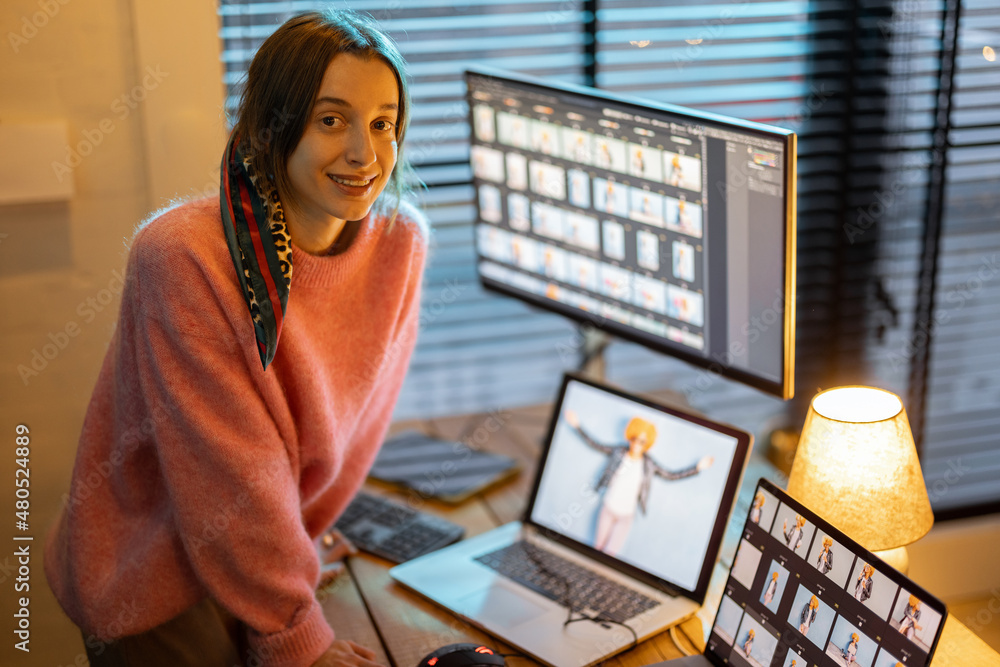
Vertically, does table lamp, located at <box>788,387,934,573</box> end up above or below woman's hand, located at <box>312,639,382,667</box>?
above

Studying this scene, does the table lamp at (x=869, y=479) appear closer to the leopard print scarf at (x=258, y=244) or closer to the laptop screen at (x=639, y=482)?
the laptop screen at (x=639, y=482)

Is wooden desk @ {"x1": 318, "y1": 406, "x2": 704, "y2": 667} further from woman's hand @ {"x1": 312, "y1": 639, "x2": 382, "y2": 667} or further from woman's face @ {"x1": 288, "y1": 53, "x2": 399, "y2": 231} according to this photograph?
woman's face @ {"x1": 288, "y1": 53, "x2": 399, "y2": 231}

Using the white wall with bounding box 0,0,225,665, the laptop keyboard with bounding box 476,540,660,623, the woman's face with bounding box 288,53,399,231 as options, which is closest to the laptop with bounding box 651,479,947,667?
the laptop keyboard with bounding box 476,540,660,623

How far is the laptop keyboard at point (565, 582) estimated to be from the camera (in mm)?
1331

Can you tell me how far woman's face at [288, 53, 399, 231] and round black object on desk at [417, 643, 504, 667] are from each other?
546mm

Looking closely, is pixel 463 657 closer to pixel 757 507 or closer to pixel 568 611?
pixel 568 611

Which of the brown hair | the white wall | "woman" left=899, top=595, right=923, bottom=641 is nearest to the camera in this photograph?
"woman" left=899, top=595, right=923, bottom=641

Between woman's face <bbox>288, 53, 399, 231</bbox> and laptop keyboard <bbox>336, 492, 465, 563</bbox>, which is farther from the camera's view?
laptop keyboard <bbox>336, 492, 465, 563</bbox>

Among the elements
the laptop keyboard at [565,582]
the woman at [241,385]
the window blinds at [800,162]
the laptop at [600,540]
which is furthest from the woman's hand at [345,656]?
the window blinds at [800,162]

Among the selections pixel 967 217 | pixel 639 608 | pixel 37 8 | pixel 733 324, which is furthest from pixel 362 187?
Result: pixel 967 217

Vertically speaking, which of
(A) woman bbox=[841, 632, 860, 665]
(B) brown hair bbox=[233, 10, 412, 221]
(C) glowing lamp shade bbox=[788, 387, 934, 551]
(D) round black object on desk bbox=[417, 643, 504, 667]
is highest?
(B) brown hair bbox=[233, 10, 412, 221]

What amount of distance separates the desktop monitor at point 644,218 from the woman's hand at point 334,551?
0.53 meters

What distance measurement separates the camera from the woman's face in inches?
45.8

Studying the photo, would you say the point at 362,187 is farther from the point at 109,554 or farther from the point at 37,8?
the point at 37,8
